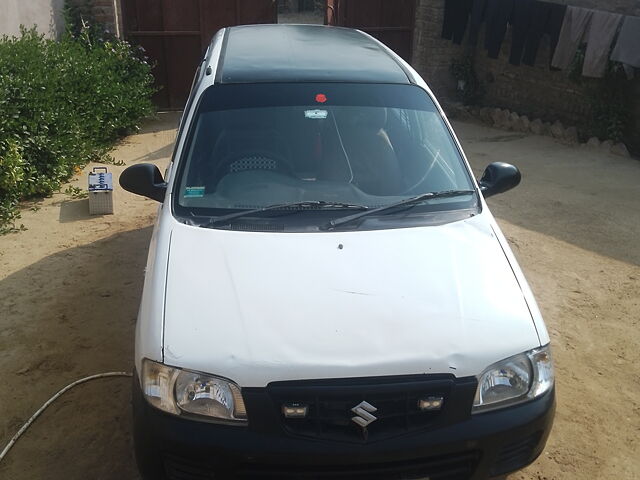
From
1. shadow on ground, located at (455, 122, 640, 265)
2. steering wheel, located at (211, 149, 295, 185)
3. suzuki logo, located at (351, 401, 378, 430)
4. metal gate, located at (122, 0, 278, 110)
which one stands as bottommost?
shadow on ground, located at (455, 122, 640, 265)

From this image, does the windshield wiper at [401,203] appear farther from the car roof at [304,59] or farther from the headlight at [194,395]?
the headlight at [194,395]

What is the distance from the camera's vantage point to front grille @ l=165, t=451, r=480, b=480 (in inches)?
102

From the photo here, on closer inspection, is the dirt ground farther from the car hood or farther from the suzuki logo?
the suzuki logo

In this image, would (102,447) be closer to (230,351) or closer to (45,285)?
(230,351)

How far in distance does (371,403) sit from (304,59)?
2.55 meters

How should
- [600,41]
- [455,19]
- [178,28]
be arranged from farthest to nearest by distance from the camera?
[455,19] → [178,28] → [600,41]

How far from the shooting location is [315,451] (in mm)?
2539

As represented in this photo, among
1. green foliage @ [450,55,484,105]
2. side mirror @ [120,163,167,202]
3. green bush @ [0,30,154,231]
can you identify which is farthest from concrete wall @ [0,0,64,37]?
green foliage @ [450,55,484,105]

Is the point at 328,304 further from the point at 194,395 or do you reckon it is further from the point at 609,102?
the point at 609,102

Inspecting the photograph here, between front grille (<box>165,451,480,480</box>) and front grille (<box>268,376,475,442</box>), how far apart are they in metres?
0.13

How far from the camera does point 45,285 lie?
5.27m

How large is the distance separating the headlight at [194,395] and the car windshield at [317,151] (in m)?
1.07

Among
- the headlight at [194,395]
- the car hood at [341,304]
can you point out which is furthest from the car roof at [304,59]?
the headlight at [194,395]

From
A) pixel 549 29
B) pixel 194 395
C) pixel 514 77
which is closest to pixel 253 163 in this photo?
pixel 194 395
